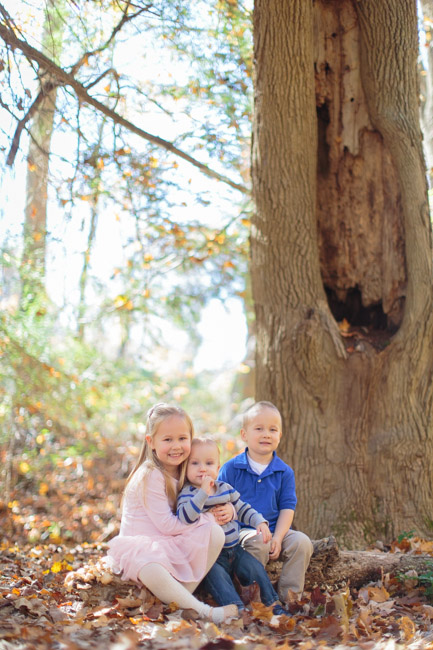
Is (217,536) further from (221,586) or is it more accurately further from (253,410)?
(253,410)

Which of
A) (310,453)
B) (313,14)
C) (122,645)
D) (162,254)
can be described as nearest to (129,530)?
(122,645)

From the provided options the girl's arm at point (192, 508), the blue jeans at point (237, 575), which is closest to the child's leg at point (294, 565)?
the blue jeans at point (237, 575)

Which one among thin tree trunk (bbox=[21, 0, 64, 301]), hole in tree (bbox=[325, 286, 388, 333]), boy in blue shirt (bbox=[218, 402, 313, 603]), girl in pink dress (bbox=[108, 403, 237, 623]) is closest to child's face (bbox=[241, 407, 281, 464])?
boy in blue shirt (bbox=[218, 402, 313, 603])

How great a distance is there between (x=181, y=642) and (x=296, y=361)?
2.97m

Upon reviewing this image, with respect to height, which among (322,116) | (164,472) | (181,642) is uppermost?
(322,116)

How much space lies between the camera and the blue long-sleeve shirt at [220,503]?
152 inches

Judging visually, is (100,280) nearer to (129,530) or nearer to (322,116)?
(322,116)

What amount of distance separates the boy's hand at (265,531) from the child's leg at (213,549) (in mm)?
282

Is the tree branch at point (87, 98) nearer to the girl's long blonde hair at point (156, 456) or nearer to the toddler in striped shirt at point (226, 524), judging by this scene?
the girl's long blonde hair at point (156, 456)

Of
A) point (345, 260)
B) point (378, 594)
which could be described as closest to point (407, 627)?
point (378, 594)

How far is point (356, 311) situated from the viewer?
6.07 metres

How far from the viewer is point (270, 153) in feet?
18.9

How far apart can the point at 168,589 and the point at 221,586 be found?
382mm

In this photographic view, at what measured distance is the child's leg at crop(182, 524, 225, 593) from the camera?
3.85 meters
